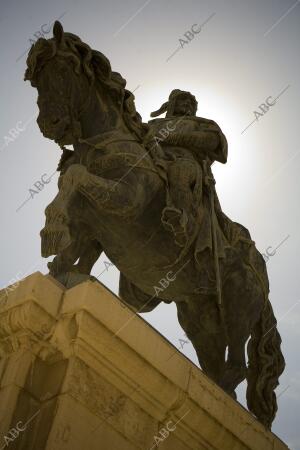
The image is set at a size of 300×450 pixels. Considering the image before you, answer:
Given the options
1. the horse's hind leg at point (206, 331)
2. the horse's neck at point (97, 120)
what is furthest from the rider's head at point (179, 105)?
the horse's hind leg at point (206, 331)


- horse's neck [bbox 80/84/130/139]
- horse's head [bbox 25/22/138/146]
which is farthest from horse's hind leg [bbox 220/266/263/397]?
horse's head [bbox 25/22/138/146]

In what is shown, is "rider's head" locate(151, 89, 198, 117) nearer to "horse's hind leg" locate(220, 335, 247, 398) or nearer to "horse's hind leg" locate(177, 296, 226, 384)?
"horse's hind leg" locate(177, 296, 226, 384)

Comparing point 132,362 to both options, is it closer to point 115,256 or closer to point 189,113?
point 115,256

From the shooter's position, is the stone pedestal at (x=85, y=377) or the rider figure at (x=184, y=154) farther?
the rider figure at (x=184, y=154)

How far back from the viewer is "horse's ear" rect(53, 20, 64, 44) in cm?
649

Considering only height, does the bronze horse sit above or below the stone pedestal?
above

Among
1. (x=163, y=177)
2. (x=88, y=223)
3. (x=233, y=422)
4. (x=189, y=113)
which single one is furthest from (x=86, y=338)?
(x=189, y=113)

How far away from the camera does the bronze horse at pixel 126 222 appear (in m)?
6.15

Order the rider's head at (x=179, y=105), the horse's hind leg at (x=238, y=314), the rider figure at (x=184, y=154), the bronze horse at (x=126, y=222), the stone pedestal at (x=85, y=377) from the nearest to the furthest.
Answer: the stone pedestal at (x=85, y=377) < the bronze horse at (x=126, y=222) < the rider figure at (x=184, y=154) < the horse's hind leg at (x=238, y=314) < the rider's head at (x=179, y=105)

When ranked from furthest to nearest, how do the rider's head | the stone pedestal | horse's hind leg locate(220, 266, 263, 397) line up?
the rider's head → horse's hind leg locate(220, 266, 263, 397) → the stone pedestal

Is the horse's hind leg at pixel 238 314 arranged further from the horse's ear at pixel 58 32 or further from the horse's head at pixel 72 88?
the horse's ear at pixel 58 32

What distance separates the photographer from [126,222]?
6320 mm

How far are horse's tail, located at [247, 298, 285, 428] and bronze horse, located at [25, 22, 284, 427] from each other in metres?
0.01

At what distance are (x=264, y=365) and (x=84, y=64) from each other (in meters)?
3.68
